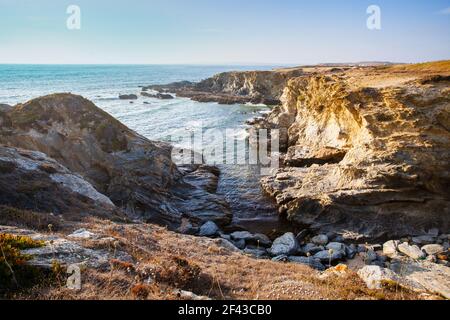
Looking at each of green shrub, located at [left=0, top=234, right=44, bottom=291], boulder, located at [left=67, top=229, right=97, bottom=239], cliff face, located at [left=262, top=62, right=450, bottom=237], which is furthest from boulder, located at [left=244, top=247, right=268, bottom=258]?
green shrub, located at [left=0, top=234, right=44, bottom=291]

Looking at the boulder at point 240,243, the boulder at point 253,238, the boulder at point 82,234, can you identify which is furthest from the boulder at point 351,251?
the boulder at point 82,234

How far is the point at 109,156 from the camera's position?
24.7m

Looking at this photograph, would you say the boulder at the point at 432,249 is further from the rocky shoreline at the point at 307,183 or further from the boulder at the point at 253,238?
the boulder at the point at 253,238

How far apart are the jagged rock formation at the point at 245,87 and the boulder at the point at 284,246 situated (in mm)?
73012

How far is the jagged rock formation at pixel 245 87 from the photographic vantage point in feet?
301

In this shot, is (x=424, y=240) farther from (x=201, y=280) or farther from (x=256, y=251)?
(x=201, y=280)

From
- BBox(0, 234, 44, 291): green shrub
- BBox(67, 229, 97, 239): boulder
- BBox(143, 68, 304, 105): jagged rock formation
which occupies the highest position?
BBox(143, 68, 304, 105): jagged rock formation

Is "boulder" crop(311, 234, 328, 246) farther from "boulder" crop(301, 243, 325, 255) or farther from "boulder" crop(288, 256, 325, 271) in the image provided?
"boulder" crop(288, 256, 325, 271)

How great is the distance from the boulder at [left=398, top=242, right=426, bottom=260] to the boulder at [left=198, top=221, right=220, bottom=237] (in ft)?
37.3

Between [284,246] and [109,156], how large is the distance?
14798mm

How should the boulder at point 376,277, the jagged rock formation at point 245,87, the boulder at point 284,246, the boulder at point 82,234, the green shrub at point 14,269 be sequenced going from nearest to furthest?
the green shrub at point 14,269, the boulder at point 376,277, the boulder at point 82,234, the boulder at point 284,246, the jagged rock formation at point 245,87

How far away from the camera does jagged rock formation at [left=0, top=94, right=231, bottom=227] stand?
73.2 feet

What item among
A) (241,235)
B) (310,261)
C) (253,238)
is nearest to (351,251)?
(310,261)

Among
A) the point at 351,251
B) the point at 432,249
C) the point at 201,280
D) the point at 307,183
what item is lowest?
the point at 351,251
